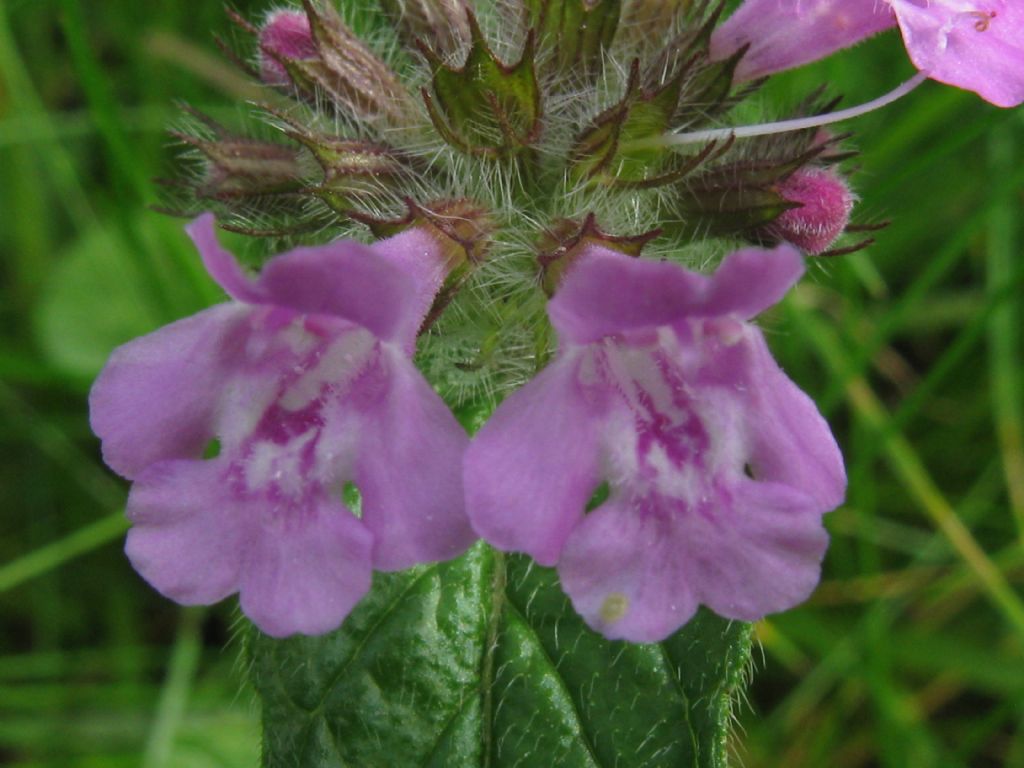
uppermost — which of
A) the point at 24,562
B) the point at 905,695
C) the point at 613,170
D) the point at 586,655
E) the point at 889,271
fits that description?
the point at 613,170

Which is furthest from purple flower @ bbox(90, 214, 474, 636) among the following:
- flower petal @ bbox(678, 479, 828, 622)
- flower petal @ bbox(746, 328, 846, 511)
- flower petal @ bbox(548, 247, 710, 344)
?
flower petal @ bbox(746, 328, 846, 511)

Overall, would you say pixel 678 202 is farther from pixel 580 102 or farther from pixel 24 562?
pixel 24 562

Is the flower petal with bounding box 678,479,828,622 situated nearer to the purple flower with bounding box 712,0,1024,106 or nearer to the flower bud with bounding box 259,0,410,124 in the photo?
the purple flower with bounding box 712,0,1024,106

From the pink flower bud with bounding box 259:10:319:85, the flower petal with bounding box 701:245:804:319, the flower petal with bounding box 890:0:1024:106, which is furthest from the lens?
the pink flower bud with bounding box 259:10:319:85

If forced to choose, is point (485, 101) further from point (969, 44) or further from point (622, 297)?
point (969, 44)

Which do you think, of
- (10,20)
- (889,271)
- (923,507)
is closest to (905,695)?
(923,507)

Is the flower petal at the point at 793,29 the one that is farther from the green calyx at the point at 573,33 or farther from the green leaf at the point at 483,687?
the green leaf at the point at 483,687
